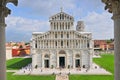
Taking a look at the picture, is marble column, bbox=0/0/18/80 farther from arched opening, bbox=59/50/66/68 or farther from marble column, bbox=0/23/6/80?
arched opening, bbox=59/50/66/68

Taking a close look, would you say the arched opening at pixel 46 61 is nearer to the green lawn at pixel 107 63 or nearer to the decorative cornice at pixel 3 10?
the green lawn at pixel 107 63

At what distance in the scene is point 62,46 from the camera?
57.1 m

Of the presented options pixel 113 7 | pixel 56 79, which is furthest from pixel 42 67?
pixel 113 7

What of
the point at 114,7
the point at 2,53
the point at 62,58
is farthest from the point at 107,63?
the point at 2,53

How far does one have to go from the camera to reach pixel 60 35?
5666 centimetres

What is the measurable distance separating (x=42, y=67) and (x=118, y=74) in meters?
50.8

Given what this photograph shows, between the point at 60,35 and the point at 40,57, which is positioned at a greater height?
the point at 60,35

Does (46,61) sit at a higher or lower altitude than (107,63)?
higher

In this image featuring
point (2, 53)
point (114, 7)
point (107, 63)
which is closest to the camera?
point (114, 7)

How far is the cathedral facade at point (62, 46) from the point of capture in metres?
56.5

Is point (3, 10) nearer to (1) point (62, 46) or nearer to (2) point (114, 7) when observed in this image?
(2) point (114, 7)

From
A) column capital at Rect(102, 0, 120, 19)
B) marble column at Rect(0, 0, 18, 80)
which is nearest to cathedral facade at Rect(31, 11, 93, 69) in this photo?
column capital at Rect(102, 0, 120, 19)

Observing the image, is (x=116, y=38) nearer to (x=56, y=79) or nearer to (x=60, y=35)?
(x=56, y=79)

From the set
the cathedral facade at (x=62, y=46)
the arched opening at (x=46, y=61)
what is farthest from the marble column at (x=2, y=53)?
the arched opening at (x=46, y=61)
